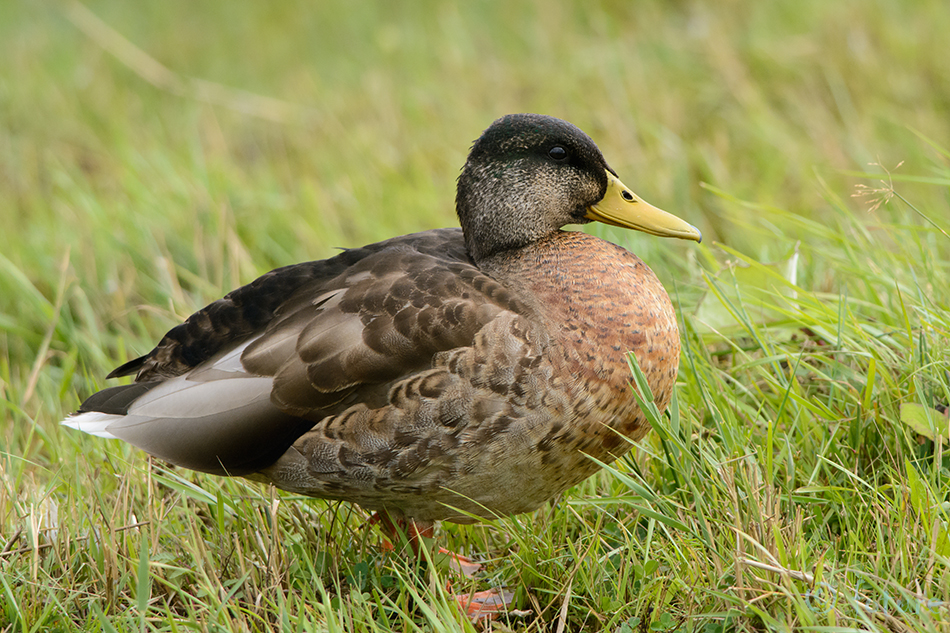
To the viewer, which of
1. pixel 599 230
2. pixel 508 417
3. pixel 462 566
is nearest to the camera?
pixel 508 417

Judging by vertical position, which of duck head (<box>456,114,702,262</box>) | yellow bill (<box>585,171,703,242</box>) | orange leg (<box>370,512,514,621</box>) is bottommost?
orange leg (<box>370,512,514,621</box>)

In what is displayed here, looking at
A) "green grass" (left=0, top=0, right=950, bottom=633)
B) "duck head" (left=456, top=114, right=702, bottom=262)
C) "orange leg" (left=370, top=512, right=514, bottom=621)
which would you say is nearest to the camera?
"green grass" (left=0, top=0, right=950, bottom=633)

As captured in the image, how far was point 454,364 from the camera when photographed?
8.83 ft

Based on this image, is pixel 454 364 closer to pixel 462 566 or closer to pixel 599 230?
pixel 462 566

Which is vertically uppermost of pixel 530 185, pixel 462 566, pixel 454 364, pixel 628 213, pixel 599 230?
pixel 530 185

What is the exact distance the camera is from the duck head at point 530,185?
118 inches

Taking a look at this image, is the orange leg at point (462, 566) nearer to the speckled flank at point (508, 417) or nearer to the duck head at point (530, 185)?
the speckled flank at point (508, 417)

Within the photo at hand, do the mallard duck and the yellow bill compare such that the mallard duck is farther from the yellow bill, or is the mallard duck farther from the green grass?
the green grass

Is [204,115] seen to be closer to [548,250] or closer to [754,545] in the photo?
[548,250]

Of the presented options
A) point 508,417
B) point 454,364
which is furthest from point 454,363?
point 508,417

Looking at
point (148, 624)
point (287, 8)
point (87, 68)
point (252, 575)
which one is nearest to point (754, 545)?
point (252, 575)

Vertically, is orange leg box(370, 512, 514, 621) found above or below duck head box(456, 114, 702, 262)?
below

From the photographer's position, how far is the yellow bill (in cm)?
307

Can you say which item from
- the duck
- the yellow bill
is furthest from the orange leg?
the yellow bill
